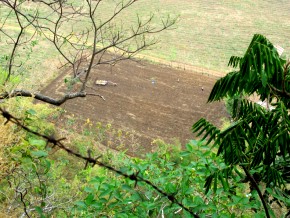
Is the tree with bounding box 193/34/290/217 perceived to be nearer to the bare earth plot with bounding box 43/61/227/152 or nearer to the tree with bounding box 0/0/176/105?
the tree with bounding box 0/0/176/105

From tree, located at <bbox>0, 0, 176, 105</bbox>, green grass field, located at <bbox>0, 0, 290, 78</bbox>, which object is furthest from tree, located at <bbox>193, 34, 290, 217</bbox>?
green grass field, located at <bbox>0, 0, 290, 78</bbox>

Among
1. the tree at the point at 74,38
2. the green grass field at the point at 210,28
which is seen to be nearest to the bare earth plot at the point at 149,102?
the tree at the point at 74,38

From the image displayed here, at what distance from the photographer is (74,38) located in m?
16.3

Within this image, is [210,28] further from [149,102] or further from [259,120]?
[259,120]

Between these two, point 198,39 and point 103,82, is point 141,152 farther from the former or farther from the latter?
point 198,39

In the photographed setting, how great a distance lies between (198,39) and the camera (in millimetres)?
18172

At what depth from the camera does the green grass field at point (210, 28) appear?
1614 cm

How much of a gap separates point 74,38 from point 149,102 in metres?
5.51

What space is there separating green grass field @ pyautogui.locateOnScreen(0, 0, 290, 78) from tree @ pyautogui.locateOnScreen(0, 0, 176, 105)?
2.33 feet

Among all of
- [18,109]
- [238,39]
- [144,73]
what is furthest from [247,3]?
[18,109]

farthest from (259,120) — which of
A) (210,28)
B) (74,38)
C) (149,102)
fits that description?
(210,28)

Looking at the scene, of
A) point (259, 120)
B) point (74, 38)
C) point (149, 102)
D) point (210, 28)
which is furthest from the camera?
point (210, 28)

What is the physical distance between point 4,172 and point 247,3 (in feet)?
72.6

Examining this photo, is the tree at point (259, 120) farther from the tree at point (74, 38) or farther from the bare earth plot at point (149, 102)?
the bare earth plot at point (149, 102)
